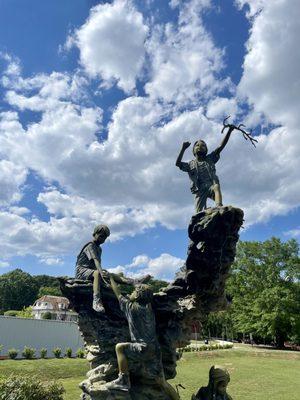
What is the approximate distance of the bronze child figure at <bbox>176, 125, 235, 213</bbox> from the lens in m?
9.61

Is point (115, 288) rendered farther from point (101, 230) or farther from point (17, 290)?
point (17, 290)

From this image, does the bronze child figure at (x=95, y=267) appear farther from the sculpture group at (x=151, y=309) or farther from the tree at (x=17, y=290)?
the tree at (x=17, y=290)

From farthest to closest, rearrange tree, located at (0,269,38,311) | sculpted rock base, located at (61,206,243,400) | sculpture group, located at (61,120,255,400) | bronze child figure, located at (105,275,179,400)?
tree, located at (0,269,38,311) → sculpted rock base, located at (61,206,243,400) → sculpture group, located at (61,120,255,400) → bronze child figure, located at (105,275,179,400)

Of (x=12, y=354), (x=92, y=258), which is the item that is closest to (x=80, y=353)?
(x=12, y=354)

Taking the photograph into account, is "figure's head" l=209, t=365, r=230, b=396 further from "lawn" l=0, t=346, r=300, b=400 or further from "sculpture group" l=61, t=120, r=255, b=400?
"lawn" l=0, t=346, r=300, b=400

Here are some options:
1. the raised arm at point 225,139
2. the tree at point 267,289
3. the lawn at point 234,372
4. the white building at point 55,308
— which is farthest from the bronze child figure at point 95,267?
the white building at point 55,308

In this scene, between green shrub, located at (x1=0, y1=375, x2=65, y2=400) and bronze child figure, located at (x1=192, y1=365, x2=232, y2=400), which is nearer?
bronze child figure, located at (x1=192, y1=365, x2=232, y2=400)

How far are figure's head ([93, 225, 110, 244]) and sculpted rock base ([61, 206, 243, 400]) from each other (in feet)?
3.45

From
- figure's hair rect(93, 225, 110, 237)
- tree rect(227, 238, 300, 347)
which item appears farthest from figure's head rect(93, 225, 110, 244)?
tree rect(227, 238, 300, 347)

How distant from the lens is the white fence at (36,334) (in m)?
27.9

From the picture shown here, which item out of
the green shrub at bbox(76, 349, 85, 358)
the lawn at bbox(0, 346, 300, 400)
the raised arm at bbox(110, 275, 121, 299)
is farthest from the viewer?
the green shrub at bbox(76, 349, 85, 358)

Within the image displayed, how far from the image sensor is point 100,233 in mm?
9430

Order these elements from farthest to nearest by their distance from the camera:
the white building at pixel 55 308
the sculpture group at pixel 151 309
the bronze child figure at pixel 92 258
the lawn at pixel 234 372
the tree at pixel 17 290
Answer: the tree at pixel 17 290 < the white building at pixel 55 308 < the lawn at pixel 234 372 < the bronze child figure at pixel 92 258 < the sculpture group at pixel 151 309

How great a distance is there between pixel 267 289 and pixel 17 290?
2161 inches
